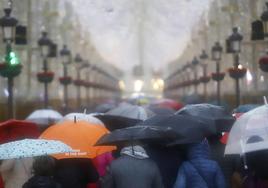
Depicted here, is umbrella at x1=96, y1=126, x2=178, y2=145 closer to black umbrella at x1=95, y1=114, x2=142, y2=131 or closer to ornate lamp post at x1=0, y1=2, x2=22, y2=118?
black umbrella at x1=95, y1=114, x2=142, y2=131

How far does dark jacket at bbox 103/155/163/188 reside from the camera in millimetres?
7504

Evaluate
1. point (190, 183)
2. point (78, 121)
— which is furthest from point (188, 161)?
point (78, 121)

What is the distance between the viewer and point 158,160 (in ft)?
26.9

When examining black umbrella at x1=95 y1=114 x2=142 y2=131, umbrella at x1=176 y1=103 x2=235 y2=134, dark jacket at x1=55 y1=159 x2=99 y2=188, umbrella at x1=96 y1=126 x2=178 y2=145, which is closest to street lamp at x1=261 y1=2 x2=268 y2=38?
black umbrella at x1=95 y1=114 x2=142 y2=131

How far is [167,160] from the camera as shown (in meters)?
8.21

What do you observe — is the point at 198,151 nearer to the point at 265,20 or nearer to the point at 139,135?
the point at 139,135

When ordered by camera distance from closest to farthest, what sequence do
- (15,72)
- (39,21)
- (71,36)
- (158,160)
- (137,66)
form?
1. (158,160)
2. (15,72)
3. (39,21)
4. (71,36)
5. (137,66)

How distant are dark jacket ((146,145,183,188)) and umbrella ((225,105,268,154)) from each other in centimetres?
66

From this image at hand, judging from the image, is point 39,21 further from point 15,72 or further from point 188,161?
point 188,161

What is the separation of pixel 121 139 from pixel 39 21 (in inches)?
1423

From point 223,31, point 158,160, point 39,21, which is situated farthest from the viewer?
point 223,31

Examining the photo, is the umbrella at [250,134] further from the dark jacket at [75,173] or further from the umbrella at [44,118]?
the umbrella at [44,118]

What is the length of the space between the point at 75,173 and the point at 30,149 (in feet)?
4.30

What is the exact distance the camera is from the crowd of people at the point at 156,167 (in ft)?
24.6
